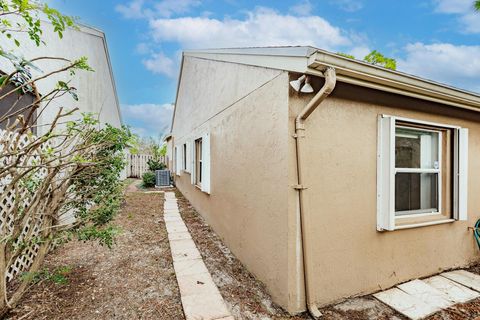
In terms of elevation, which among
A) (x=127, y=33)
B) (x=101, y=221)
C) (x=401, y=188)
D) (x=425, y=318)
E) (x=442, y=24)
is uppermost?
(x=442, y=24)

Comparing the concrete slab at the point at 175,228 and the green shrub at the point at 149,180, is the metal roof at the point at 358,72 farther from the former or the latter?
the green shrub at the point at 149,180

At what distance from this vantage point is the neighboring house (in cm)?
420

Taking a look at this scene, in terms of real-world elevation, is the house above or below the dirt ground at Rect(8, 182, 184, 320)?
above

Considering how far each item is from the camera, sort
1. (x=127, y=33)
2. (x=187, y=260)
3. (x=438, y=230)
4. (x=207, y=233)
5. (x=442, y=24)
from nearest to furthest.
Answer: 1. (x=438, y=230)
2. (x=187, y=260)
3. (x=207, y=233)
4. (x=127, y=33)
5. (x=442, y=24)

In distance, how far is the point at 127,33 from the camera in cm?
717

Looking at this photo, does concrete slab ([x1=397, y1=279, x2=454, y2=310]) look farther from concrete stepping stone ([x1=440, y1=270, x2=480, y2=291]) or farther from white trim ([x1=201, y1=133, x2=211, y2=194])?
white trim ([x1=201, y1=133, x2=211, y2=194])

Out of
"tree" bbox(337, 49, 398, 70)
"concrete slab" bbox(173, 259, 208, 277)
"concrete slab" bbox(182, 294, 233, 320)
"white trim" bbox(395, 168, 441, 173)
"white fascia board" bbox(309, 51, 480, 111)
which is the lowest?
"concrete slab" bbox(182, 294, 233, 320)

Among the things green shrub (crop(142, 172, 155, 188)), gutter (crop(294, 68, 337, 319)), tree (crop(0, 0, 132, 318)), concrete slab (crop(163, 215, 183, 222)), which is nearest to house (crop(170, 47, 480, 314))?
gutter (crop(294, 68, 337, 319))

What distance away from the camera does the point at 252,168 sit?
3.41 metres

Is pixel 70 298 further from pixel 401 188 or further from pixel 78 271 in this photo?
pixel 401 188

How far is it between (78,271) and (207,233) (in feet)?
8.16

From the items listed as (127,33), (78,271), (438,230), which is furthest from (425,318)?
(127,33)

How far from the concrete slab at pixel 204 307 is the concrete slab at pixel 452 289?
112 inches

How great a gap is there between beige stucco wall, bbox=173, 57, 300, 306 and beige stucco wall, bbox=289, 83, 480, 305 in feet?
0.83
